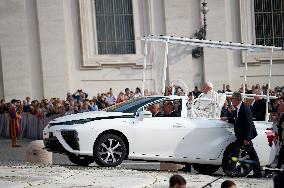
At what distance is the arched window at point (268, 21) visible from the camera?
37156 millimetres

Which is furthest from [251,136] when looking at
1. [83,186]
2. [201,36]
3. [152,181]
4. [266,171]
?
[201,36]

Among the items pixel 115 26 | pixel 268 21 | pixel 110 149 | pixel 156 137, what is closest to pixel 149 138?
pixel 156 137

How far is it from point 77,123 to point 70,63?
19053 mm

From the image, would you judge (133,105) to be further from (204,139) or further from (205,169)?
(205,169)

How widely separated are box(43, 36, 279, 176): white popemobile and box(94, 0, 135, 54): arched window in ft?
63.4

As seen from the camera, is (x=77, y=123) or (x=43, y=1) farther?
(x=43, y=1)

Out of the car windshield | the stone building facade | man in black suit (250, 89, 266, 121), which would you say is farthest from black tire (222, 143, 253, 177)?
the stone building facade

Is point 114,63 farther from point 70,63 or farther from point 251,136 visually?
point 251,136

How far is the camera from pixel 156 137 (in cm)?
1697

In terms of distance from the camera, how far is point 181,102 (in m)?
17.5

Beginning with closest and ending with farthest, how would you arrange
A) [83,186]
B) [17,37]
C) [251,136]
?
[83,186]
[251,136]
[17,37]

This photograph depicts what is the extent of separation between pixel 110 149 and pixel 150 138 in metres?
0.85

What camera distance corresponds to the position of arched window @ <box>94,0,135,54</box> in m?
36.7

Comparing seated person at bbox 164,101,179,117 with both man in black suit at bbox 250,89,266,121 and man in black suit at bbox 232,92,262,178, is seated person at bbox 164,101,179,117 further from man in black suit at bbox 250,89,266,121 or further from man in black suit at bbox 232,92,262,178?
man in black suit at bbox 250,89,266,121
